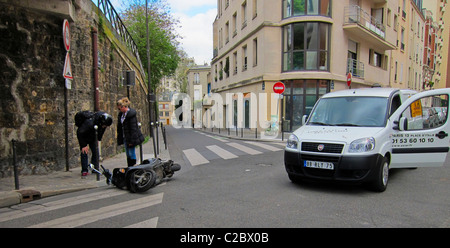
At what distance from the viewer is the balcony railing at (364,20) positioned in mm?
19380

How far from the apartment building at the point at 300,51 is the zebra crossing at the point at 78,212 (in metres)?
12.1

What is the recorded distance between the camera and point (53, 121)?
689 centimetres

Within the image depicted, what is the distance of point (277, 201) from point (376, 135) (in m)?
2.06

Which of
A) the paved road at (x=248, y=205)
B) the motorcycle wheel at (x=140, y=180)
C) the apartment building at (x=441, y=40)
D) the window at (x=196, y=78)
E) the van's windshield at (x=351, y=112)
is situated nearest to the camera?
→ the paved road at (x=248, y=205)

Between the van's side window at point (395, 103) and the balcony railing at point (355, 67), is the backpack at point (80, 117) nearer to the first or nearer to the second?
the van's side window at point (395, 103)

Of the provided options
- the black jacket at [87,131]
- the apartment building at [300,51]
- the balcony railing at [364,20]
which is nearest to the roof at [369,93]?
the black jacket at [87,131]

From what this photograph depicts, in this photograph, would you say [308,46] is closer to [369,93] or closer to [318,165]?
[369,93]

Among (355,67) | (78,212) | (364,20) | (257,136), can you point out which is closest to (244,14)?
(364,20)

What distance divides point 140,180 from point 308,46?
16143 millimetres

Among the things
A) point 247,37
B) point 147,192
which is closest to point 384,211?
point 147,192

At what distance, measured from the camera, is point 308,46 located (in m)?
18.2

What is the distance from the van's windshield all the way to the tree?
24.8m

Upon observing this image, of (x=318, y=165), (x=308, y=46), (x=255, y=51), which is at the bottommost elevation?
(x=318, y=165)

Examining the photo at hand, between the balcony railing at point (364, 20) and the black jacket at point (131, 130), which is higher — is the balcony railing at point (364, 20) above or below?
above
